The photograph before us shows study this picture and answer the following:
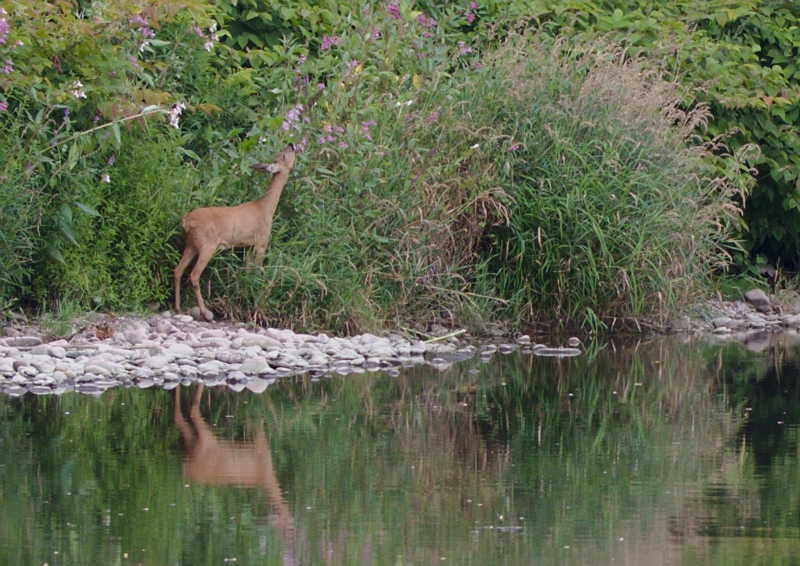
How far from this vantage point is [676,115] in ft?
44.1

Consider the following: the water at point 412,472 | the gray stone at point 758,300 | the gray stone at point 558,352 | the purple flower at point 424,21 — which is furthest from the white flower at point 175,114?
the gray stone at point 758,300

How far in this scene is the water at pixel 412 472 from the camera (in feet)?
17.5

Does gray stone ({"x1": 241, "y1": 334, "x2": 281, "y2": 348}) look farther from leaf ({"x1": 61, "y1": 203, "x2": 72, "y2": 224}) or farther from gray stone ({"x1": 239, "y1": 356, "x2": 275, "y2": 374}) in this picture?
leaf ({"x1": 61, "y1": 203, "x2": 72, "y2": 224})

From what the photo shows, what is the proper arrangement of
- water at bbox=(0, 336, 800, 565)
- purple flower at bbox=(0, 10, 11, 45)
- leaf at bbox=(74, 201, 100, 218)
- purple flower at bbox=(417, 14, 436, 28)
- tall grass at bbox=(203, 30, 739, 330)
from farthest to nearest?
purple flower at bbox=(417, 14, 436, 28)
tall grass at bbox=(203, 30, 739, 330)
leaf at bbox=(74, 201, 100, 218)
purple flower at bbox=(0, 10, 11, 45)
water at bbox=(0, 336, 800, 565)

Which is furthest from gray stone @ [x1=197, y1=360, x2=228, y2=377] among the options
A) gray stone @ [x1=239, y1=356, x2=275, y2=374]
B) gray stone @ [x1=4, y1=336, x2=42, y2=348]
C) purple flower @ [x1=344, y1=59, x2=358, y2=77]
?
purple flower @ [x1=344, y1=59, x2=358, y2=77]

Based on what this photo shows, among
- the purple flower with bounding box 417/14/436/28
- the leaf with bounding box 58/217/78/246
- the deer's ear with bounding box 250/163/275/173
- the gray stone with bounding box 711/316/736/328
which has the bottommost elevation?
the gray stone with bounding box 711/316/736/328

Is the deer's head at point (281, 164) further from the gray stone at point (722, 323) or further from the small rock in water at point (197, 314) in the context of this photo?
the gray stone at point (722, 323)

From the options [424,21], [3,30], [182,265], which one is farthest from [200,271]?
[424,21]

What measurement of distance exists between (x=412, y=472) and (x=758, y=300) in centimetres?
936

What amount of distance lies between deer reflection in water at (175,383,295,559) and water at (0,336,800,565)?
18 mm

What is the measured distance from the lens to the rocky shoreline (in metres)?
9.48

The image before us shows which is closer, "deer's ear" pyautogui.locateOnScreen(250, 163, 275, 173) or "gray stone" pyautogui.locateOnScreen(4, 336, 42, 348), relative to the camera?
"gray stone" pyautogui.locateOnScreen(4, 336, 42, 348)

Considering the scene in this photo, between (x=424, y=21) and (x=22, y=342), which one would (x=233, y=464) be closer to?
(x=22, y=342)

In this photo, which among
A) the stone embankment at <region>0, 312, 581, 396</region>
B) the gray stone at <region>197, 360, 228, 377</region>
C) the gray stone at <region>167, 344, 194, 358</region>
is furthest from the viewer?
the gray stone at <region>167, 344, 194, 358</region>
